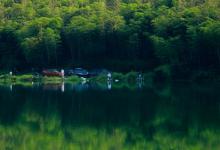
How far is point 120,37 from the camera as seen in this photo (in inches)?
2103

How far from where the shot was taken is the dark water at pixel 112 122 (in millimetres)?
15188

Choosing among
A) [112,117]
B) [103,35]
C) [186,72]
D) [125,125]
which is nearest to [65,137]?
[125,125]

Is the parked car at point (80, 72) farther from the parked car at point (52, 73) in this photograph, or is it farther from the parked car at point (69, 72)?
the parked car at point (52, 73)

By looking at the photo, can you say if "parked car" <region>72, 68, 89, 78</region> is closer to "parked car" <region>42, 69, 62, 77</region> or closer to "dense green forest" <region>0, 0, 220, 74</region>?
"parked car" <region>42, 69, 62, 77</region>

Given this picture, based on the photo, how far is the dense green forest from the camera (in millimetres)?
47438

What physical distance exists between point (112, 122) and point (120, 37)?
34452 mm

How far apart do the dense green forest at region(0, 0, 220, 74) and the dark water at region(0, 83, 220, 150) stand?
18421 mm

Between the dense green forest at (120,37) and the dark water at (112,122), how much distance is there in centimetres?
1842

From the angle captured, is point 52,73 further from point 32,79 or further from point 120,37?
point 120,37

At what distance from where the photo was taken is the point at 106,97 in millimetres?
28984

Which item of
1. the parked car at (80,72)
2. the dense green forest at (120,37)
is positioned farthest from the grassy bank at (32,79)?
the dense green forest at (120,37)

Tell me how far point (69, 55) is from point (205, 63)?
14.7 metres

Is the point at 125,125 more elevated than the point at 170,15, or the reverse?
the point at 170,15

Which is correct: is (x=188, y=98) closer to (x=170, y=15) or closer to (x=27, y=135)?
(x=27, y=135)
